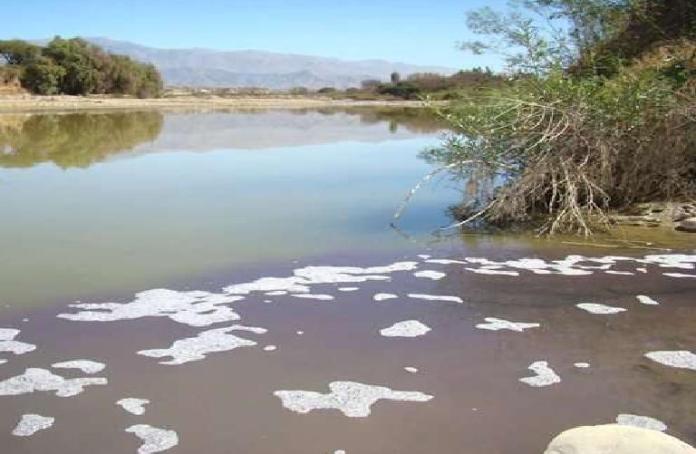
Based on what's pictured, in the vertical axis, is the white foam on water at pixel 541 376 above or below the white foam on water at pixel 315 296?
above

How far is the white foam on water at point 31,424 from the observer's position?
4.62m

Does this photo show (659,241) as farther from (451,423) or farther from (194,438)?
(194,438)

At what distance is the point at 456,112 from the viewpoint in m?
12.5

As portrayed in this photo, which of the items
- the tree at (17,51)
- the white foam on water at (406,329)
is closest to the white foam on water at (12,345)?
the white foam on water at (406,329)

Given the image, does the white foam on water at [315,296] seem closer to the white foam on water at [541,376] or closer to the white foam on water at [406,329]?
the white foam on water at [406,329]

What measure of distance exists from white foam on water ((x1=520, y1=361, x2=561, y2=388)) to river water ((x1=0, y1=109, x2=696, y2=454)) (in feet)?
0.07

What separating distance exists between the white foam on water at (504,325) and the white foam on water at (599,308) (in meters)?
0.72

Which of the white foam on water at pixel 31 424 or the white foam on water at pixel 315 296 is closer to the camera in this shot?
the white foam on water at pixel 31 424

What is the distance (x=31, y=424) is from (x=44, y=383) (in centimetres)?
65

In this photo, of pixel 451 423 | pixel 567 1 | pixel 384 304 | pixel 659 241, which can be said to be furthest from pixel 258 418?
pixel 567 1

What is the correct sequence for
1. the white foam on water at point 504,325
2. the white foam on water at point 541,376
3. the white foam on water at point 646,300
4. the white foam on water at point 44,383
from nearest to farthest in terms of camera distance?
the white foam on water at point 44,383 < the white foam on water at point 541,376 < the white foam on water at point 504,325 < the white foam on water at point 646,300

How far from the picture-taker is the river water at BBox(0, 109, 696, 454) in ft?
15.6

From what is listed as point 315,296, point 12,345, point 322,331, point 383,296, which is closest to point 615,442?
point 322,331

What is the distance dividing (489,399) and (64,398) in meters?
2.80
